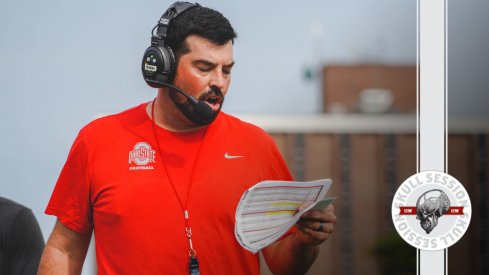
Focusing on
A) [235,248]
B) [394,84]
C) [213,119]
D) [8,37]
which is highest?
[8,37]

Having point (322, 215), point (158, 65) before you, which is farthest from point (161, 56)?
point (322, 215)

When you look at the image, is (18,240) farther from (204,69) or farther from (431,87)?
(431,87)

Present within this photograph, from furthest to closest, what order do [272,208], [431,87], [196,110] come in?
1. [431,87]
2. [196,110]
3. [272,208]

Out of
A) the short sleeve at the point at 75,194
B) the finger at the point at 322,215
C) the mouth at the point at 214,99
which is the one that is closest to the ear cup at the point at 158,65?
the mouth at the point at 214,99

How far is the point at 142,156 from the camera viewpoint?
162cm

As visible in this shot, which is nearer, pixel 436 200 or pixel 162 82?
pixel 162 82

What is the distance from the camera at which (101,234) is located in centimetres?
160

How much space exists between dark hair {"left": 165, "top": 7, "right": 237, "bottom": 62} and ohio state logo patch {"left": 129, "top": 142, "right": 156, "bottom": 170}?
242 millimetres

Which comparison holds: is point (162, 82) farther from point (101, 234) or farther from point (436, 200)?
point (436, 200)

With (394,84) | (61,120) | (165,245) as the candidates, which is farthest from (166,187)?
(394,84)

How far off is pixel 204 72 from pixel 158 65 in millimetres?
112

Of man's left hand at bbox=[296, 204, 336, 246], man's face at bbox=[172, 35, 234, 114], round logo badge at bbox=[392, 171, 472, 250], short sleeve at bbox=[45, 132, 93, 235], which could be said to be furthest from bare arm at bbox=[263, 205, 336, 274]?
short sleeve at bbox=[45, 132, 93, 235]

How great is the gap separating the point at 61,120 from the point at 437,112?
988 mm

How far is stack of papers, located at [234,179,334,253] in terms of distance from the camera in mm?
1461
